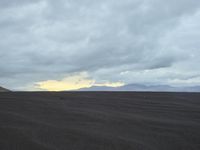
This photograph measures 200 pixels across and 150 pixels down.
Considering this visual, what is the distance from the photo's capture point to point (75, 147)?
154 inches

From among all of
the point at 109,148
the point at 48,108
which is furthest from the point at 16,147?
the point at 48,108

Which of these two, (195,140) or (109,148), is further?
(195,140)

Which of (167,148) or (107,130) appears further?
(107,130)

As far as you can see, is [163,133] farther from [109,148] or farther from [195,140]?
[109,148]

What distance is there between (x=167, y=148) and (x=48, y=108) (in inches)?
154

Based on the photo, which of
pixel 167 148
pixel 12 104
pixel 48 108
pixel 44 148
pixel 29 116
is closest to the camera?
pixel 44 148

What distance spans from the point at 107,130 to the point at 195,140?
1548 mm

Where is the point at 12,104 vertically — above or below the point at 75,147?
above

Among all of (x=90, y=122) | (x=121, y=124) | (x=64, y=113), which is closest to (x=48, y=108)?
(x=64, y=113)

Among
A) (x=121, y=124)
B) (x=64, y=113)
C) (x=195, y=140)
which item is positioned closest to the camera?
(x=195, y=140)

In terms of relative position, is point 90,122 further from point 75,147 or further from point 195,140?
point 195,140

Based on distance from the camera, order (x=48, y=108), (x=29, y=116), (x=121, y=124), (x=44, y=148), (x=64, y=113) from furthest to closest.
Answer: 1. (x=48, y=108)
2. (x=64, y=113)
3. (x=29, y=116)
4. (x=121, y=124)
5. (x=44, y=148)

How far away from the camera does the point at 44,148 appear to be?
12.3 ft

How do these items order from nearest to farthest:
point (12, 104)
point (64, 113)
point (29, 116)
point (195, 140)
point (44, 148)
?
point (44, 148) < point (195, 140) < point (29, 116) < point (64, 113) < point (12, 104)
